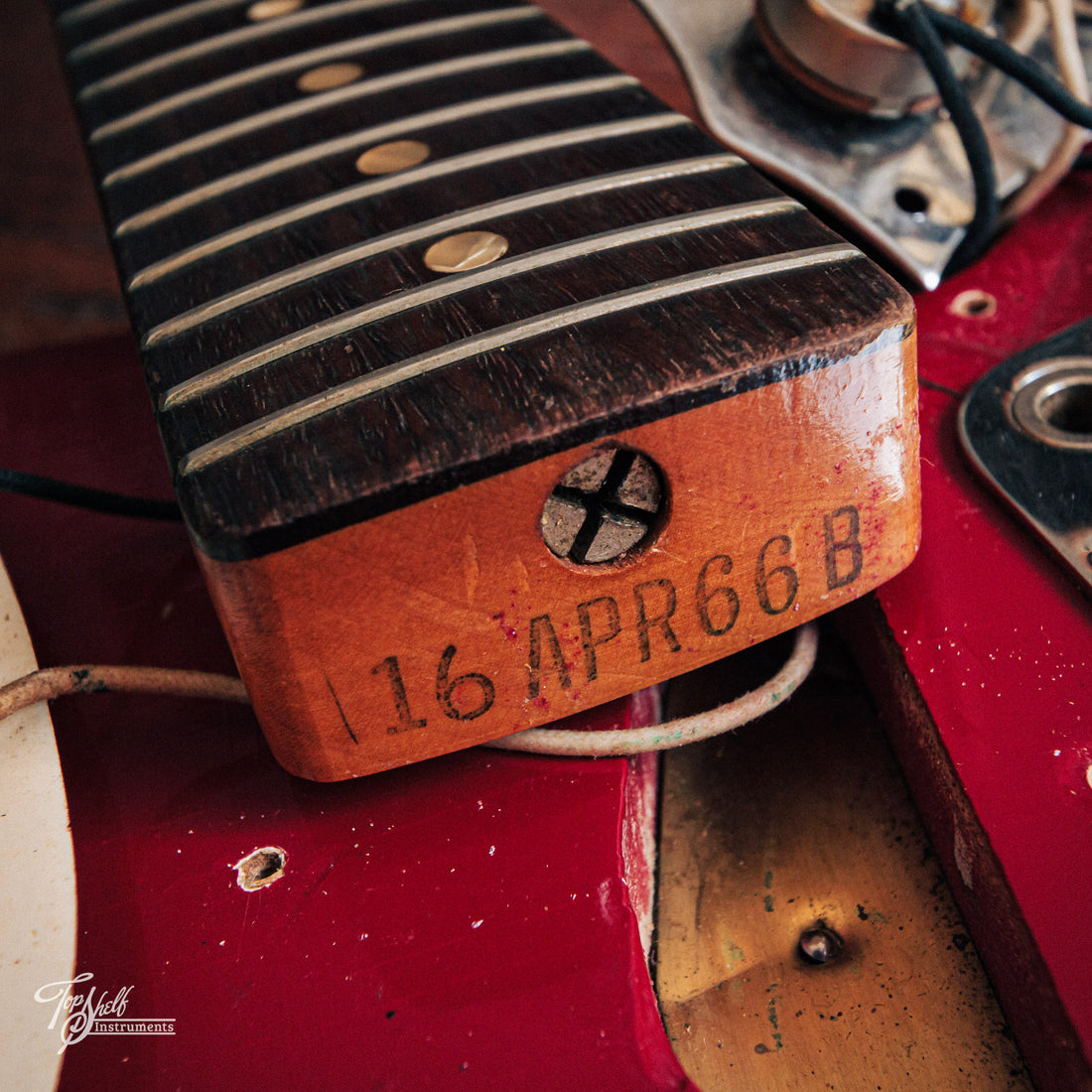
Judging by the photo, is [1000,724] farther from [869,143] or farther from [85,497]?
[85,497]

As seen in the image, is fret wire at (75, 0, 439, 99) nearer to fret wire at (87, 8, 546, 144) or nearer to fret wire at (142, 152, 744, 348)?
fret wire at (87, 8, 546, 144)

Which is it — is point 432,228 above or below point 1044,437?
above

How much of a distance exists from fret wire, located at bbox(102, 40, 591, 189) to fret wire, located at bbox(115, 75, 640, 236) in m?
0.07

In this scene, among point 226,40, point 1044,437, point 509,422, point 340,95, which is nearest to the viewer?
point 509,422

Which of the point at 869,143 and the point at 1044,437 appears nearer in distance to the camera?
the point at 1044,437

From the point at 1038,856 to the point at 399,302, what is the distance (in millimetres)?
486

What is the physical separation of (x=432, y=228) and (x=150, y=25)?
57 cm

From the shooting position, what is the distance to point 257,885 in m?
0.59

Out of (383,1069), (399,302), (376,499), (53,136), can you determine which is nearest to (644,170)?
(399,302)

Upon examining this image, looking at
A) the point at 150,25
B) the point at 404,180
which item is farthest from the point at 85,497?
the point at 150,25

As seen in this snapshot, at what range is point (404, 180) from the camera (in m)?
0.71

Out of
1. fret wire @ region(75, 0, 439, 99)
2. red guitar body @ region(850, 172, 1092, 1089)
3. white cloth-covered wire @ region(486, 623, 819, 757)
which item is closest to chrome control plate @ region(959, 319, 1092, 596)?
red guitar body @ region(850, 172, 1092, 1089)

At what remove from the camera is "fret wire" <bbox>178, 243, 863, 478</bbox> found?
518 millimetres

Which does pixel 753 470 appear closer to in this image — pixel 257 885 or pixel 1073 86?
pixel 257 885
